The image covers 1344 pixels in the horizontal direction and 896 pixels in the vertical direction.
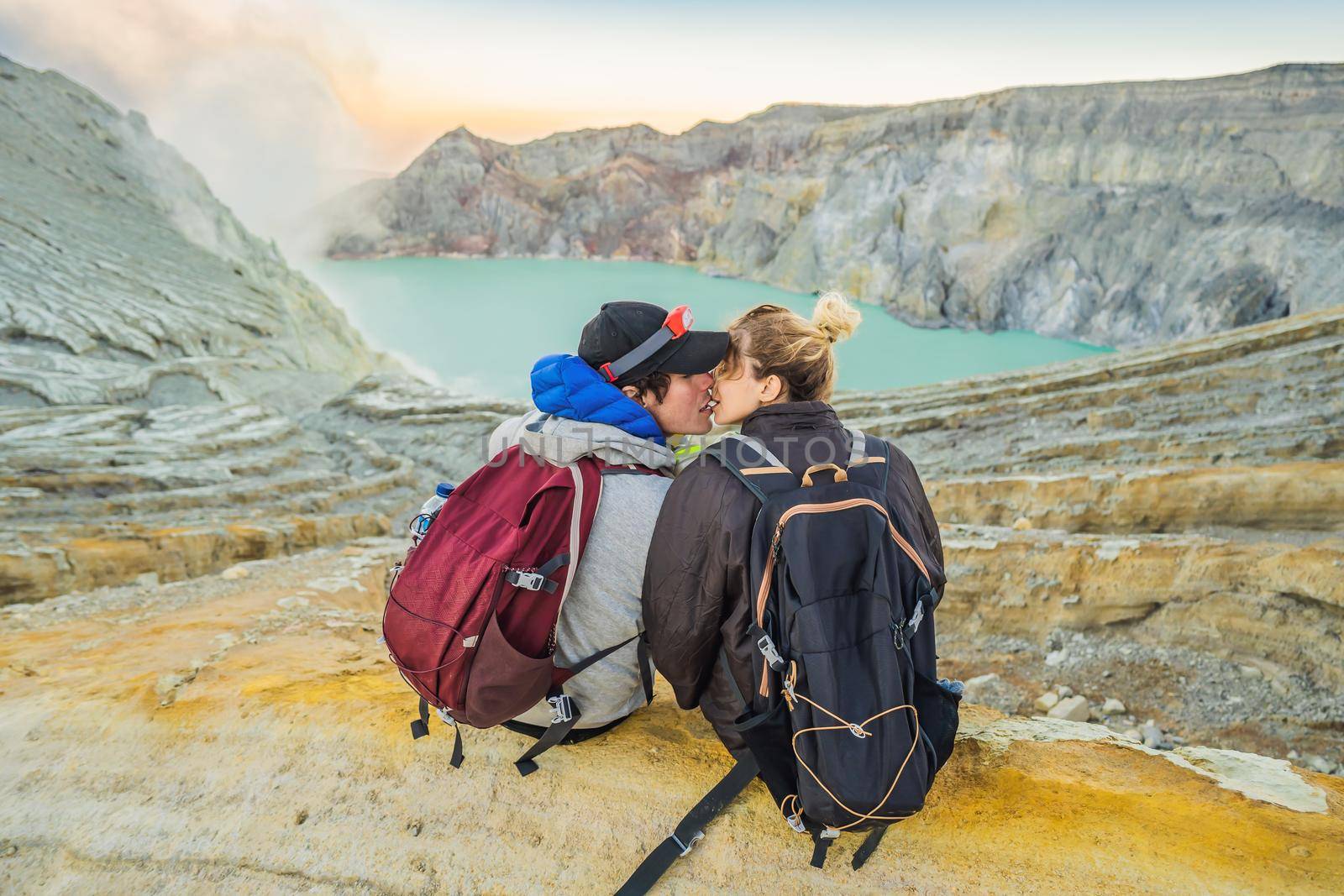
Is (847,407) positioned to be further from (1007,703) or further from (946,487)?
(1007,703)

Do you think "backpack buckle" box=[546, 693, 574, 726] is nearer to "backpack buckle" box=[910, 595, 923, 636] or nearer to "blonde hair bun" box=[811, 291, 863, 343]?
"backpack buckle" box=[910, 595, 923, 636]

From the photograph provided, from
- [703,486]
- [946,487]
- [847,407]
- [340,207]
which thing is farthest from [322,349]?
[340,207]

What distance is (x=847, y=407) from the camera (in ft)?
44.1

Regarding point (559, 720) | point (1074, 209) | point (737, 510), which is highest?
point (1074, 209)

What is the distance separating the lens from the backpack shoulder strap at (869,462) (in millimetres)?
1805

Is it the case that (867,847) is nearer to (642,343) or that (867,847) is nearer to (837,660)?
(837,660)

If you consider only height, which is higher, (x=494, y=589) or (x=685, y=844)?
(x=494, y=589)

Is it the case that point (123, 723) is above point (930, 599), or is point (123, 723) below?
below

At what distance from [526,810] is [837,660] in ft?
3.53

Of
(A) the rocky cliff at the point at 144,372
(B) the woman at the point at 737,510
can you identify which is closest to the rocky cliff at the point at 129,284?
(A) the rocky cliff at the point at 144,372

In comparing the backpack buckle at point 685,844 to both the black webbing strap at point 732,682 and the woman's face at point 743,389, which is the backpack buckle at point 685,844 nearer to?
the black webbing strap at point 732,682

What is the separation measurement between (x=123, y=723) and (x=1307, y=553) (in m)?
6.63

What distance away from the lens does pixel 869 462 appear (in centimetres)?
184

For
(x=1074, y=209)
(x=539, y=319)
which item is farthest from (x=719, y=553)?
(x=539, y=319)
